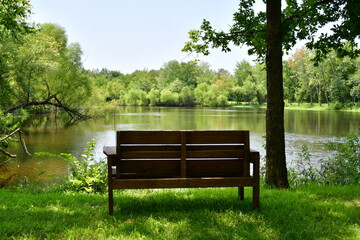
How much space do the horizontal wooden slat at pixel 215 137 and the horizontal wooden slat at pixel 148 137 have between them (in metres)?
0.16

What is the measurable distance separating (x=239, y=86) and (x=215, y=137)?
98.4 m

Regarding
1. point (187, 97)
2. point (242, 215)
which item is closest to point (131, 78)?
point (187, 97)

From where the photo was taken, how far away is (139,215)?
400cm

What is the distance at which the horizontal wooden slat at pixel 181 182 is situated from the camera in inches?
156

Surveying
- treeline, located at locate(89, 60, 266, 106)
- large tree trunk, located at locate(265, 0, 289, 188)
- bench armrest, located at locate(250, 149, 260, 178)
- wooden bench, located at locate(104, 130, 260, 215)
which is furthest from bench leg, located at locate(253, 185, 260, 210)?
treeline, located at locate(89, 60, 266, 106)

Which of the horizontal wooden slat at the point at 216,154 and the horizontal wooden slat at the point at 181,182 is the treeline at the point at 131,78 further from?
the horizontal wooden slat at the point at 181,182

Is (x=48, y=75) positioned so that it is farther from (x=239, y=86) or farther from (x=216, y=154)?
(x=239, y=86)

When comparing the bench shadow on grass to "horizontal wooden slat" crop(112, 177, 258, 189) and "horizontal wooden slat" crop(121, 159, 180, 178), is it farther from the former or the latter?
"horizontal wooden slat" crop(121, 159, 180, 178)

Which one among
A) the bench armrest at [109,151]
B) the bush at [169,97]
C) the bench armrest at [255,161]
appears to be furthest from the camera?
the bush at [169,97]

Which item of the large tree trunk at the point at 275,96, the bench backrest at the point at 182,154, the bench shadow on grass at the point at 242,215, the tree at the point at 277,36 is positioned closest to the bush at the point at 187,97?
the tree at the point at 277,36

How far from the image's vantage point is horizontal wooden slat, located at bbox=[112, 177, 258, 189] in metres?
3.97

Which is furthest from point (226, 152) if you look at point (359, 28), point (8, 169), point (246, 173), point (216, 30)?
point (8, 169)

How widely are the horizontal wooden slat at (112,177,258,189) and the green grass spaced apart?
333 mm

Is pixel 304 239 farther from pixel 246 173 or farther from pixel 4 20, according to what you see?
pixel 4 20
